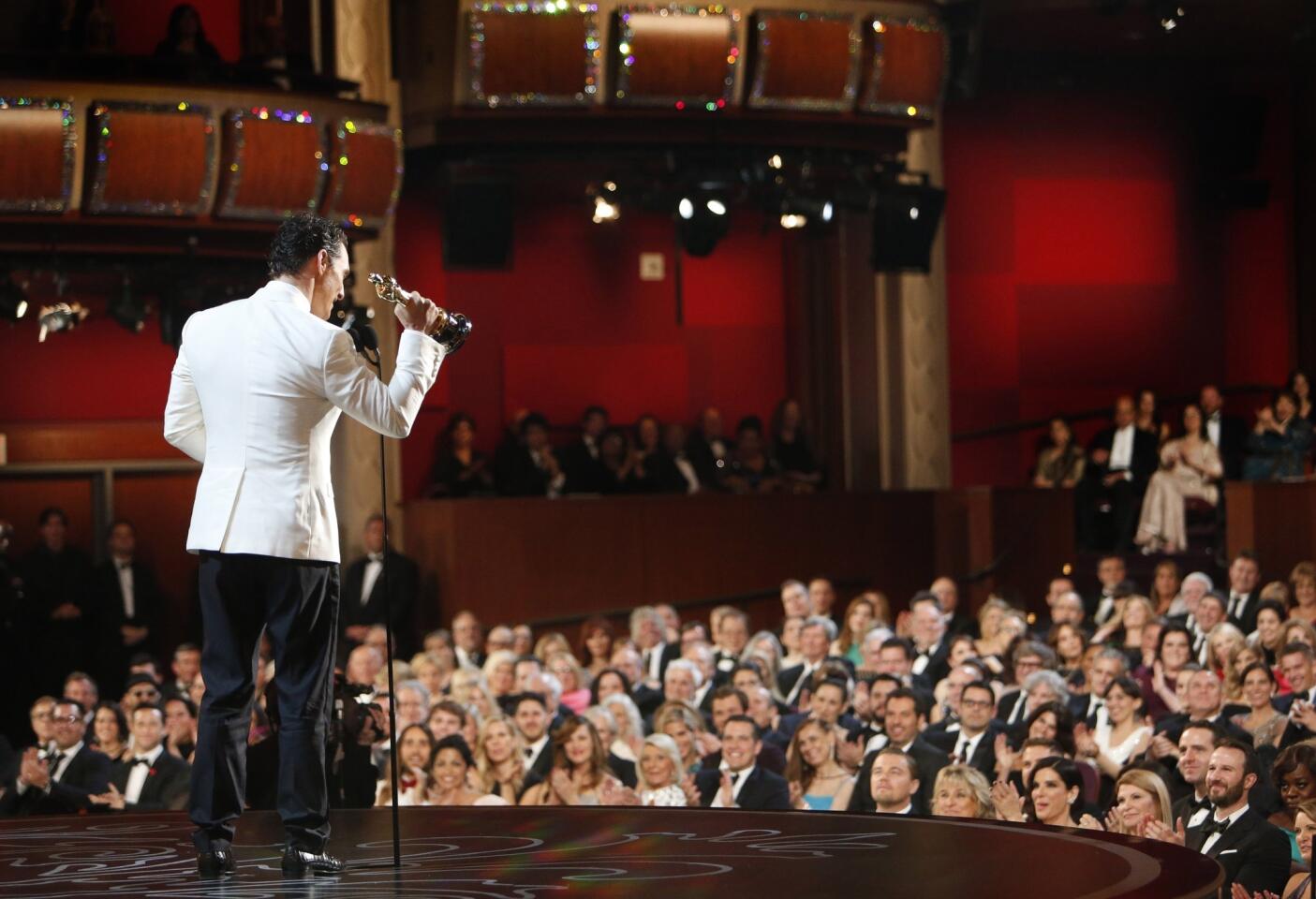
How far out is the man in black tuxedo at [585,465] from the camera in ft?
37.8

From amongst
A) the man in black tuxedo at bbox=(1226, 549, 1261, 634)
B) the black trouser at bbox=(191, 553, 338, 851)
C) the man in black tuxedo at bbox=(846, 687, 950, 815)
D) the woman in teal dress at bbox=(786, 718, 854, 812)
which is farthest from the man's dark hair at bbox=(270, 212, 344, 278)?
the man in black tuxedo at bbox=(1226, 549, 1261, 634)

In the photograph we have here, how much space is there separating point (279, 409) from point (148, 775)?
389 centimetres

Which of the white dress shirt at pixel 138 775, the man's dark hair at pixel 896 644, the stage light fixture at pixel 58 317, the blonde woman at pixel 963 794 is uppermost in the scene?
the stage light fixture at pixel 58 317

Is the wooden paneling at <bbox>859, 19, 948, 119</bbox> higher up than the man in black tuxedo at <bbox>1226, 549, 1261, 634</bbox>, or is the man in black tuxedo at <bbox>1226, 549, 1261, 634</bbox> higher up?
the wooden paneling at <bbox>859, 19, 948, 119</bbox>

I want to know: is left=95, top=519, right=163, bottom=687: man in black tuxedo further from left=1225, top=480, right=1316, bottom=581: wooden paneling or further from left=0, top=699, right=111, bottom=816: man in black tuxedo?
left=1225, top=480, right=1316, bottom=581: wooden paneling

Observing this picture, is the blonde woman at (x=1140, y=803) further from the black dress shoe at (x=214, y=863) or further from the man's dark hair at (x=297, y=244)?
the man's dark hair at (x=297, y=244)

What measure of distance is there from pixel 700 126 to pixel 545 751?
439cm

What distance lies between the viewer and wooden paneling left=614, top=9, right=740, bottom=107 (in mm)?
10078

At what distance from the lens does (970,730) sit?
6.45 meters

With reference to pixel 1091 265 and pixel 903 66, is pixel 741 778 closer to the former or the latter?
pixel 903 66

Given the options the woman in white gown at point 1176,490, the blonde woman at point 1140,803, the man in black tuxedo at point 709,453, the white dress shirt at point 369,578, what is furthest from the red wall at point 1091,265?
the blonde woman at point 1140,803

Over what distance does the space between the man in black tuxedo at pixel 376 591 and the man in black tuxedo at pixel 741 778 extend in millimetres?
4249

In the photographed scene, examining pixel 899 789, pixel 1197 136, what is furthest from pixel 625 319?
pixel 899 789

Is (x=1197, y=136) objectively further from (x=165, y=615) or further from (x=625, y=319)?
(x=165, y=615)
